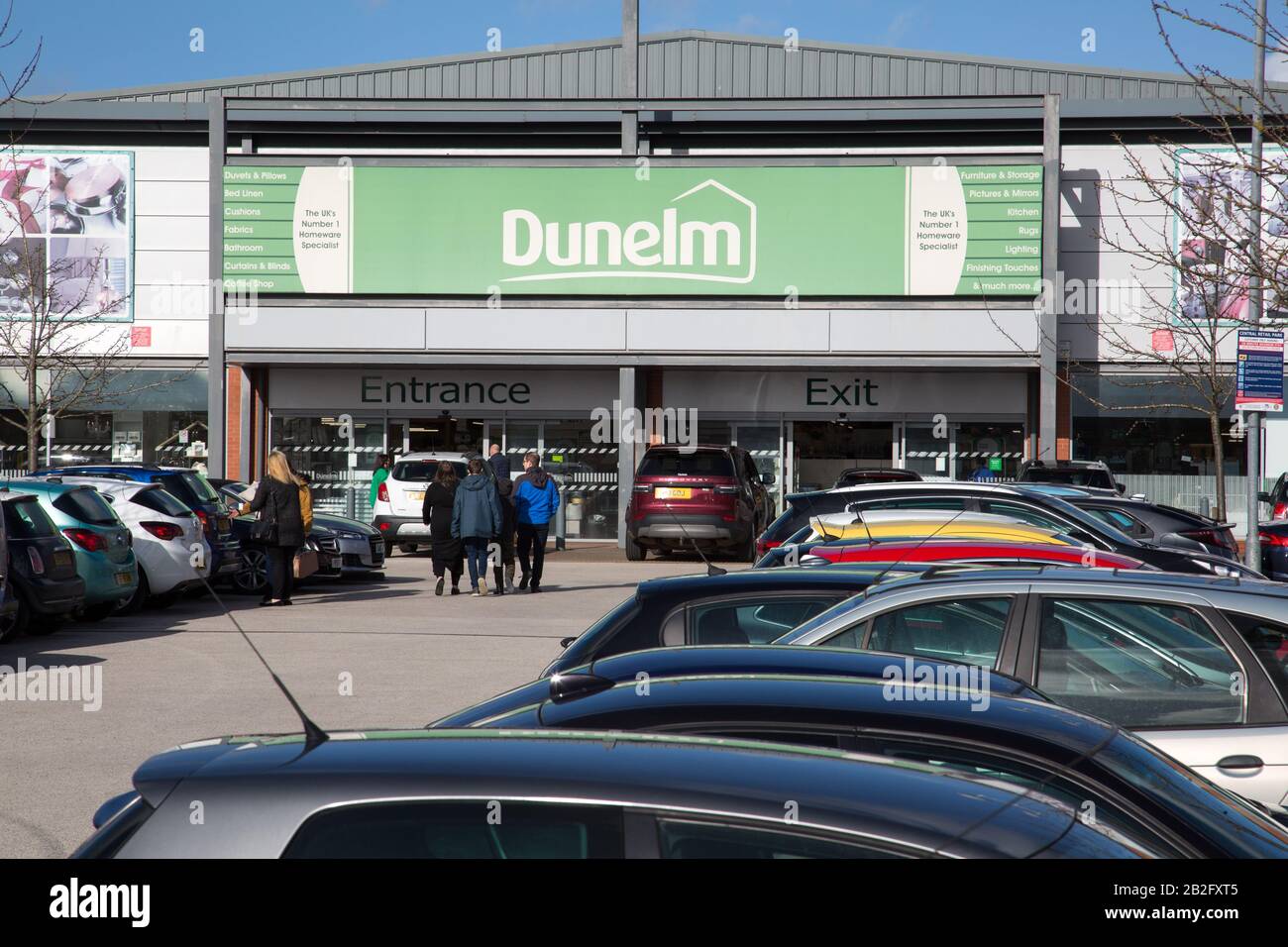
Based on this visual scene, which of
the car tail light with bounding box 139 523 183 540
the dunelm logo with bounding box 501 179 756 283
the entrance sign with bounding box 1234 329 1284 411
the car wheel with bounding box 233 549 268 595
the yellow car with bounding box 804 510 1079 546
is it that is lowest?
the car wheel with bounding box 233 549 268 595

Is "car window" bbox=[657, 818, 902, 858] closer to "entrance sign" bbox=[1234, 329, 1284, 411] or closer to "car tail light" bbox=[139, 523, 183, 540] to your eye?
"entrance sign" bbox=[1234, 329, 1284, 411]

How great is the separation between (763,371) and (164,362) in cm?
1240

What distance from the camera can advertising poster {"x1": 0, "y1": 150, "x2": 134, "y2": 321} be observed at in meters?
28.1

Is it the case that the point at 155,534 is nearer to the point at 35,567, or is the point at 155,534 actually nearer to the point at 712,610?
the point at 35,567

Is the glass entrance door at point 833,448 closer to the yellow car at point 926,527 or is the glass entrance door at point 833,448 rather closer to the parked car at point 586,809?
the yellow car at point 926,527

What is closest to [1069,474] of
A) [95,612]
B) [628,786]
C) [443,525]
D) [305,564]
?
[443,525]

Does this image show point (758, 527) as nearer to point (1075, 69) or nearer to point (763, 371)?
point (763, 371)

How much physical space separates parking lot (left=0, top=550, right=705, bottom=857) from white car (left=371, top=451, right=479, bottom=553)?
4399mm

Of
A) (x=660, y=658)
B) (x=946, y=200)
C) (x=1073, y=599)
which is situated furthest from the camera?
(x=946, y=200)

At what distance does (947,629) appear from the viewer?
5375 mm

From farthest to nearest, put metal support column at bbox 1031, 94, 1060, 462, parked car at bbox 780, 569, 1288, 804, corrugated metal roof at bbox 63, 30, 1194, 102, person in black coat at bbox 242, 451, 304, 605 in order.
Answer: corrugated metal roof at bbox 63, 30, 1194, 102 → metal support column at bbox 1031, 94, 1060, 462 → person in black coat at bbox 242, 451, 304, 605 → parked car at bbox 780, 569, 1288, 804

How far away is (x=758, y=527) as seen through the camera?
22.9 metres

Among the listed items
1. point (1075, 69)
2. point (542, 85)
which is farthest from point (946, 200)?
point (542, 85)

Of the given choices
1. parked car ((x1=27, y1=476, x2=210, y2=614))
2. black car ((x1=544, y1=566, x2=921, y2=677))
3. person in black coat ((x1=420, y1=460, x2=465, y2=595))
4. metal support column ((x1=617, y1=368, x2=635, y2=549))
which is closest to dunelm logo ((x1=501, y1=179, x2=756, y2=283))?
metal support column ((x1=617, y1=368, x2=635, y2=549))
